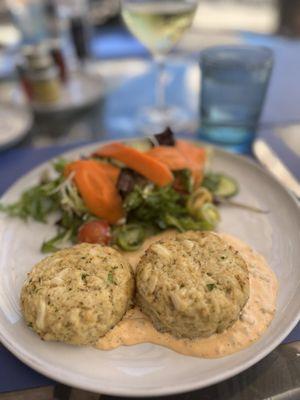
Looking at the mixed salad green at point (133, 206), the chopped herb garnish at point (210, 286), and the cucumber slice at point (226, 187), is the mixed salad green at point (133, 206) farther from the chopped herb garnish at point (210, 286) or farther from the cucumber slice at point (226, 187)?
the chopped herb garnish at point (210, 286)

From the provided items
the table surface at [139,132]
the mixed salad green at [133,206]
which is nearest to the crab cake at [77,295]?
the table surface at [139,132]

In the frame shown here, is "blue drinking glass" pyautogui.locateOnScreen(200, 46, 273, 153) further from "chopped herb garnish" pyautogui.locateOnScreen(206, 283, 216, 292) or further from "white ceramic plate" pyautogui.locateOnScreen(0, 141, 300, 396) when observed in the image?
"chopped herb garnish" pyautogui.locateOnScreen(206, 283, 216, 292)

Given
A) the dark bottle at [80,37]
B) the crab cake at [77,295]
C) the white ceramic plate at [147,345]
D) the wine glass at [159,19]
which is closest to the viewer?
the white ceramic plate at [147,345]

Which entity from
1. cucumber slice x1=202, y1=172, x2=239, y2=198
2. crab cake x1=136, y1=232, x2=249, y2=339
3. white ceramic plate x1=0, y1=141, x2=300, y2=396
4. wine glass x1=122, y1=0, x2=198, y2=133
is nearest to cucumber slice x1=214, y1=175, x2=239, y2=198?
cucumber slice x1=202, y1=172, x2=239, y2=198

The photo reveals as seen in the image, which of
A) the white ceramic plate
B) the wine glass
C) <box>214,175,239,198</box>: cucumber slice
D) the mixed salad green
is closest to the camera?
the white ceramic plate

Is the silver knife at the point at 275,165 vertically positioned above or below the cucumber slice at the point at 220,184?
below

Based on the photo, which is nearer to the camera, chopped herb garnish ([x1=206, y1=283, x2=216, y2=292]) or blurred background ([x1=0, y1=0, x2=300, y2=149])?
chopped herb garnish ([x1=206, y1=283, x2=216, y2=292])
